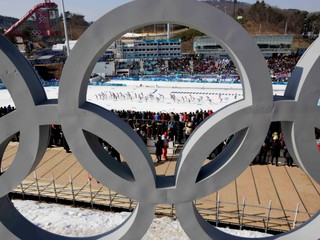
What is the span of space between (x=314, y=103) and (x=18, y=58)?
4516 millimetres

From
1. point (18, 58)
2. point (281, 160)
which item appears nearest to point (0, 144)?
point (18, 58)

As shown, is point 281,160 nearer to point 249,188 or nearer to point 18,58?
point 249,188

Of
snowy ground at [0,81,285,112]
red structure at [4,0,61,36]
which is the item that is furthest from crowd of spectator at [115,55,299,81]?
red structure at [4,0,61,36]

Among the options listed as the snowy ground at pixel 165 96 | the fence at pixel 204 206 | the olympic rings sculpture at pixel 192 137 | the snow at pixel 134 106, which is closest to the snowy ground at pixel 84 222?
the snow at pixel 134 106

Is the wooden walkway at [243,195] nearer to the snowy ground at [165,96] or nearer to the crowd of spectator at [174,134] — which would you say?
the crowd of spectator at [174,134]

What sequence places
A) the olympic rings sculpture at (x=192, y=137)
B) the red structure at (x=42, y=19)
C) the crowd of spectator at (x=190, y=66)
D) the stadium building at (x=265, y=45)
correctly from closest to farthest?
the olympic rings sculpture at (x=192, y=137) < the crowd of spectator at (x=190, y=66) < the stadium building at (x=265, y=45) < the red structure at (x=42, y=19)

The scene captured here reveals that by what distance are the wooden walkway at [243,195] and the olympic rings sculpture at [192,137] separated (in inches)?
102

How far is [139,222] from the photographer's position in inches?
182

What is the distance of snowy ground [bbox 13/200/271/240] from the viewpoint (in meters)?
6.82

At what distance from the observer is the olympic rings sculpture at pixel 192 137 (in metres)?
3.57

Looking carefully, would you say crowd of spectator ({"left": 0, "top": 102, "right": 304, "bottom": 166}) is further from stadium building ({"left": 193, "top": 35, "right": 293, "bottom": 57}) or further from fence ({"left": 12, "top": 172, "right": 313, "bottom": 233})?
stadium building ({"left": 193, "top": 35, "right": 293, "bottom": 57})

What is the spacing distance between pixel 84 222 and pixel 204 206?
3418mm

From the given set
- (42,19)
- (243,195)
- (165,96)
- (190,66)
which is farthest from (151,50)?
(243,195)

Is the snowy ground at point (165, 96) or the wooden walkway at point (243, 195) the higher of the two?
the snowy ground at point (165, 96)
